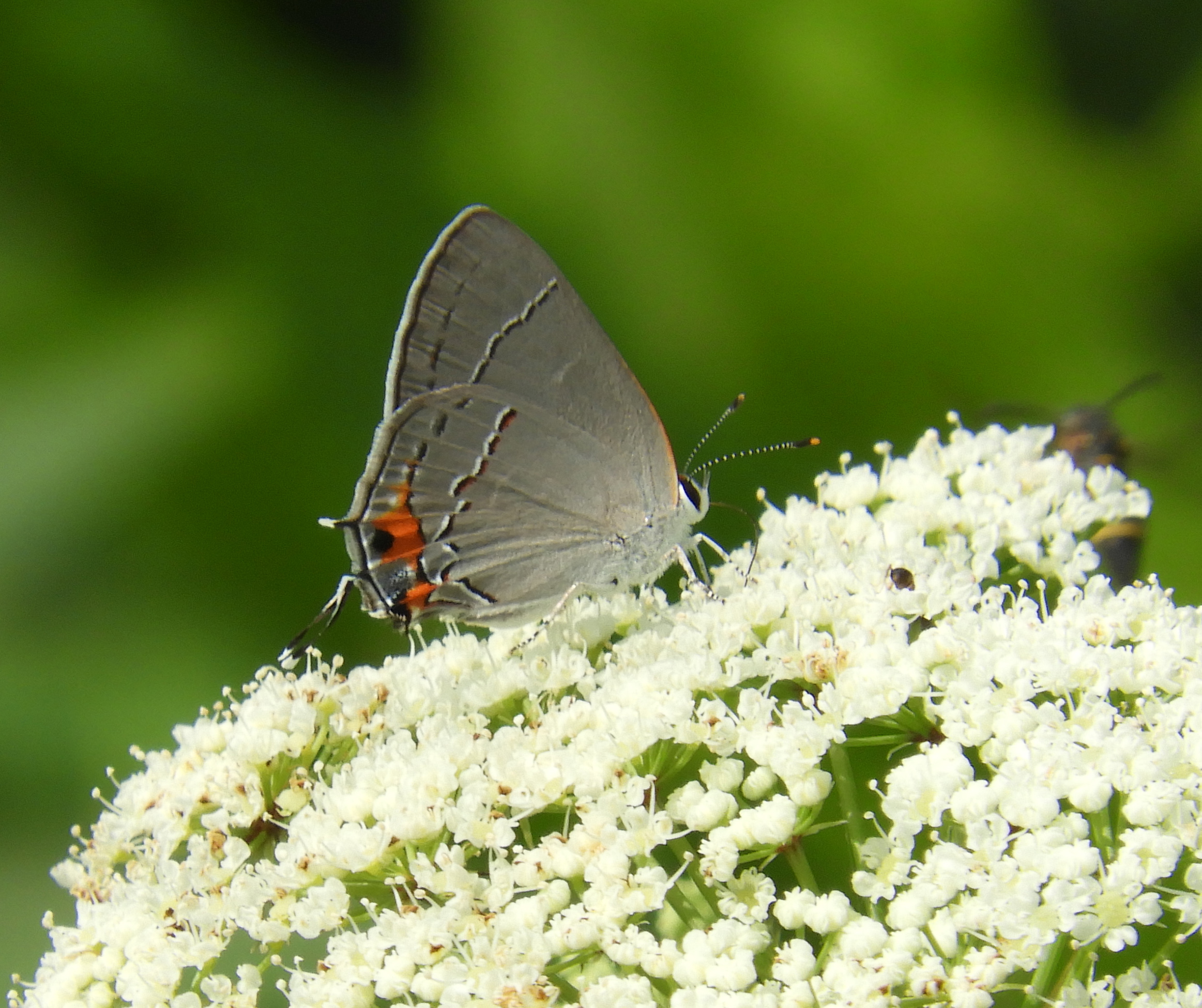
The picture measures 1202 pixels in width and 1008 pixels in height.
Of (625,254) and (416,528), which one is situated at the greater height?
(625,254)

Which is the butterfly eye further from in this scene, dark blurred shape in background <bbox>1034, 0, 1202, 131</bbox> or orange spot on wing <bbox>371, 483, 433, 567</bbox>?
dark blurred shape in background <bbox>1034, 0, 1202, 131</bbox>

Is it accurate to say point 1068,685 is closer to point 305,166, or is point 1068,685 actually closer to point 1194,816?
point 1194,816

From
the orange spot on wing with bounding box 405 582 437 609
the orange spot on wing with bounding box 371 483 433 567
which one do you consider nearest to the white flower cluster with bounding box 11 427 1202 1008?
the orange spot on wing with bounding box 405 582 437 609

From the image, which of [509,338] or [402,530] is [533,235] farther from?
[402,530]

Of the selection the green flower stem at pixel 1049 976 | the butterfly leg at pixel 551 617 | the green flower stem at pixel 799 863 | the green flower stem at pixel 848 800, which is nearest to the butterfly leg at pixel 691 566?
the butterfly leg at pixel 551 617

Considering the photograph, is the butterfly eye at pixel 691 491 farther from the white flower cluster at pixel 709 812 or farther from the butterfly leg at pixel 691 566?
the white flower cluster at pixel 709 812

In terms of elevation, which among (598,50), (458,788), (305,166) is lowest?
(458,788)

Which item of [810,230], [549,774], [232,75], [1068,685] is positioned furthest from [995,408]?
[232,75]
